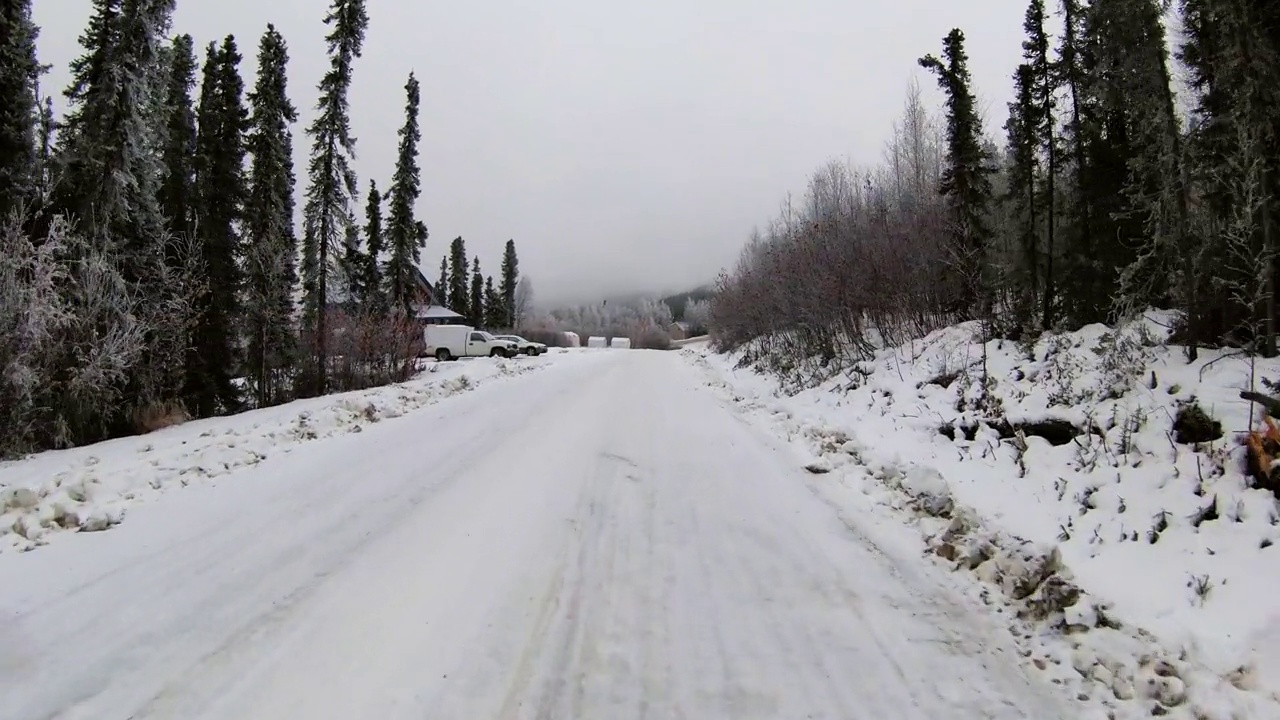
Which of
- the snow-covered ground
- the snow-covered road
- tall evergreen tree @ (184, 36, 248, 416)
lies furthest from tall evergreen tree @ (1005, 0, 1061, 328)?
tall evergreen tree @ (184, 36, 248, 416)

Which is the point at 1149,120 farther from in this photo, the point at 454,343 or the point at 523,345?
the point at 523,345

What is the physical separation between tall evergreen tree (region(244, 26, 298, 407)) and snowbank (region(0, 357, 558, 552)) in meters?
7.94

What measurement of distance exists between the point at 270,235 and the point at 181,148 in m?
5.20

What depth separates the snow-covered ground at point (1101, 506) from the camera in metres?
2.97

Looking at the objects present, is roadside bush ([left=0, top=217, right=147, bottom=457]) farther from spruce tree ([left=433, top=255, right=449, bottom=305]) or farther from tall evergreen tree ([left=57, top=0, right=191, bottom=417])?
spruce tree ([left=433, top=255, right=449, bottom=305])

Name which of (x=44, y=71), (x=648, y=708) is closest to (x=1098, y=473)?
(x=648, y=708)

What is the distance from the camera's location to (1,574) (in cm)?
382

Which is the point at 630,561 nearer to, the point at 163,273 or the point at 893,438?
the point at 893,438

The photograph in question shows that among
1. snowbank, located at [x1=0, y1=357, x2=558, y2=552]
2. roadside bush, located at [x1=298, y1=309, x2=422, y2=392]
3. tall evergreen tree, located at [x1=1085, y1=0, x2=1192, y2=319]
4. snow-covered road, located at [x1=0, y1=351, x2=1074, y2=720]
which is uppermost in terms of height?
tall evergreen tree, located at [x1=1085, y1=0, x2=1192, y2=319]

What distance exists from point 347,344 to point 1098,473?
19918 mm

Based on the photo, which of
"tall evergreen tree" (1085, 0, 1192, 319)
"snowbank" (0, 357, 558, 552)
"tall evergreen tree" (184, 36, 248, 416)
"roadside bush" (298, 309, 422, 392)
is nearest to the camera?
"snowbank" (0, 357, 558, 552)

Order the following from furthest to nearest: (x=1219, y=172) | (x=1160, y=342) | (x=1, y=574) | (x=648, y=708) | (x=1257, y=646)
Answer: (x=1160, y=342) < (x=1219, y=172) < (x=1, y=574) < (x=1257, y=646) < (x=648, y=708)

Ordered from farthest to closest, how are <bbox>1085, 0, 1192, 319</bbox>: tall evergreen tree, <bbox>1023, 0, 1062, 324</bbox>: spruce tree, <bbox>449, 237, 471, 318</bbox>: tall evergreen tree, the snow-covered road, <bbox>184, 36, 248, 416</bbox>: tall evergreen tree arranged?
1. <bbox>449, 237, 471, 318</bbox>: tall evergreen tree
2. <bbox>184, 36, 248, 416</bbox>: tall evergreen tree
3. <bbox>1023, 0, 1062, 324</bbox>: spruce tree
4. <bbox>1085, 0, 1192, 319</bbox>: tall evergreen tree
5. the snow-covered road

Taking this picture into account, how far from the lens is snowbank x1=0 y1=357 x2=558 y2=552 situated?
15.7ft
